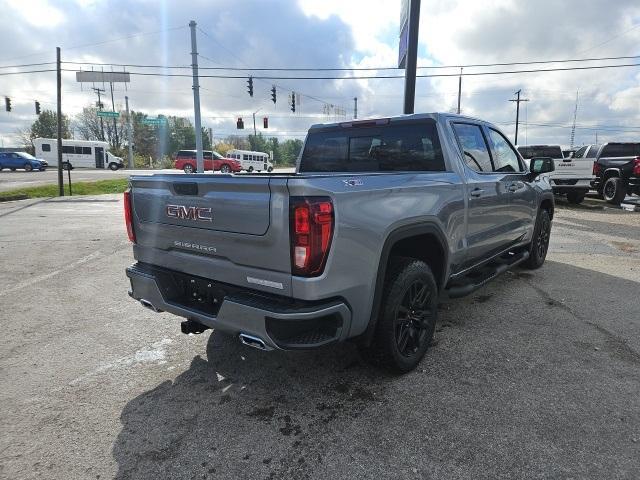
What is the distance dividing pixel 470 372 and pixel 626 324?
207 cm

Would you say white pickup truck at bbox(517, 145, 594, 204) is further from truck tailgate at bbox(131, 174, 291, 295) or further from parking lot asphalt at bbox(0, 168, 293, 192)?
truck tailgate at bbox(131, 174, 291, 295)

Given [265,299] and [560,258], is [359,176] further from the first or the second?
[560,258]

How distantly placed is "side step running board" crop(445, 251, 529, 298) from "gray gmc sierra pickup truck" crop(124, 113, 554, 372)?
0.06ft

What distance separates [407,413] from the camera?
9.17 feet

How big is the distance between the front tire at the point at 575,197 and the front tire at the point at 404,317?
14481 mm

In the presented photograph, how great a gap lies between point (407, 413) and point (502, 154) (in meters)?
3.30

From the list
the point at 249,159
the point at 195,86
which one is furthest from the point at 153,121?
the point at 195,86

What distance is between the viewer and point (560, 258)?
7.25 metres

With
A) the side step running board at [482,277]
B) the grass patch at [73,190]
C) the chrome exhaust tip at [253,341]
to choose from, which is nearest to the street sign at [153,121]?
the grass patch at [73,190]

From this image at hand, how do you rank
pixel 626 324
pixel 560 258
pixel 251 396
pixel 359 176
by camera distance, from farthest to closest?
pixel 560 258
pixel 626 324
pixel 251 396
pixel 359 176

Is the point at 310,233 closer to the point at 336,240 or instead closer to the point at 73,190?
the point at 336,240

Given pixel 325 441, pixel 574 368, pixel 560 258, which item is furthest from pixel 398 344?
pixel 560 258

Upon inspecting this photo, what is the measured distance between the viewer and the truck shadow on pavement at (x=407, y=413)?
234 cm

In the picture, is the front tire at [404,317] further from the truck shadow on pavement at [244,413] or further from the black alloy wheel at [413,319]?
the truck shadow on pavement at [244,413]
